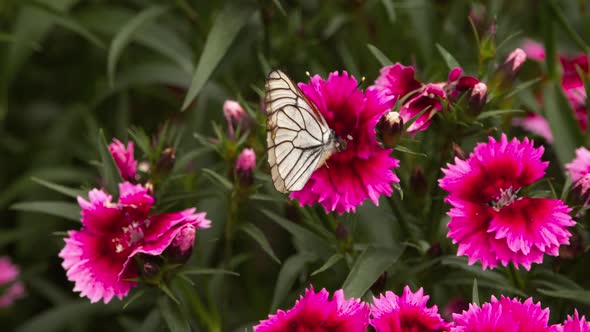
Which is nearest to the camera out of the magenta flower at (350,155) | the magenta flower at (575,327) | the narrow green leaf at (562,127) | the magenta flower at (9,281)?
the magenta flower at (575,327)

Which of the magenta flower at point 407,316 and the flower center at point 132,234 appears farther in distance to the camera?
the flower center at point 132,234

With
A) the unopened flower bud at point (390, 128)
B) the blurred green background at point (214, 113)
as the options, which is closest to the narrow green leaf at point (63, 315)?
the blurred green background at point (214, 113)

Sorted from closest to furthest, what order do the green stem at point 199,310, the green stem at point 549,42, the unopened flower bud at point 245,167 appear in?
the unopened flower bud at point 245,167
the green stem at point 199,310
the green stem at point 549,42

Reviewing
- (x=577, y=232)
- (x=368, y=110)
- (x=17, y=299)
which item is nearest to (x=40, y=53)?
(x=17, y=299)

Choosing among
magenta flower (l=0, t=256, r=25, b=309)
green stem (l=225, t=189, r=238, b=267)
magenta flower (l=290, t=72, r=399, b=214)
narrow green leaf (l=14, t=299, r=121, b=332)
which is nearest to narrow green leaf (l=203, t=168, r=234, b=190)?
green stem (l=225, t=189, r=238, b=267)

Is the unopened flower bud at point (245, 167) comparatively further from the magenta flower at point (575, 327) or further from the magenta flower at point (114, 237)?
the magenta flower at point (575, 327)

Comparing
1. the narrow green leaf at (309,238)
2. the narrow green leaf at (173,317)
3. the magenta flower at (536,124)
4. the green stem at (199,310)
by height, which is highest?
the magenta flower at (536,124)

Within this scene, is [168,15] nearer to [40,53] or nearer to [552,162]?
[40,53]

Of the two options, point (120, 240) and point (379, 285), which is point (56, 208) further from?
point (379, 285)
